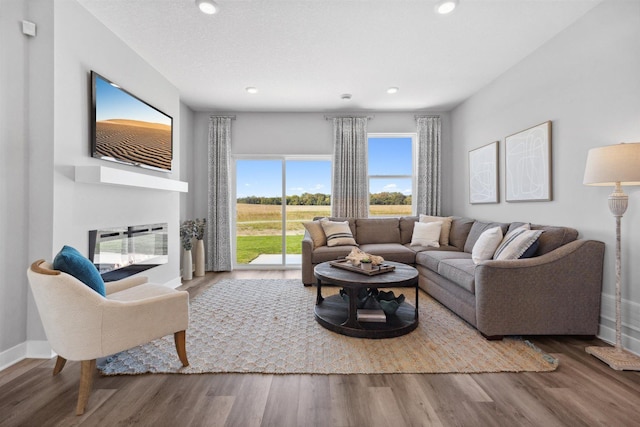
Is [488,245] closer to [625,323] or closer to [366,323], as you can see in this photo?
[625,323]

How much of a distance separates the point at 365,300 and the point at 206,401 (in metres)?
1.55

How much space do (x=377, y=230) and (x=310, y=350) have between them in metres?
2.75

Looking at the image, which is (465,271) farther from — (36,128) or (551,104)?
(36,128)

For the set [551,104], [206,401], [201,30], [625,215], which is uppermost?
[201,30]

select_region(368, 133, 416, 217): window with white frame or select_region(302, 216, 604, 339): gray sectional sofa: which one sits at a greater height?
select_region(368, 133, 416, 217): window with white frame

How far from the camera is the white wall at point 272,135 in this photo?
5.06 metres

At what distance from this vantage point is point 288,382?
5.94 feet

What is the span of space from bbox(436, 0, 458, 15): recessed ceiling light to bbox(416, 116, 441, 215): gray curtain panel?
2690mm

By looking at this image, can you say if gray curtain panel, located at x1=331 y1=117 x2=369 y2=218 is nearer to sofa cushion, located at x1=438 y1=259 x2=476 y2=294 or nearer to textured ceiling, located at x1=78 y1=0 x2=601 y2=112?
textured ceiling, located at x1=78 y1=0 x2=601 y2=112

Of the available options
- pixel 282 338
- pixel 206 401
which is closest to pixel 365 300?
pixel 282 338

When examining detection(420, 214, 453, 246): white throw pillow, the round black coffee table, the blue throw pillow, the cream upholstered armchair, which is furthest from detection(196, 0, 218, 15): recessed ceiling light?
detection(420, 214, 453, 246): white throw pillow

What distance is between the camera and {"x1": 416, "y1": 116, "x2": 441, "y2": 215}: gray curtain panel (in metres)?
4.99

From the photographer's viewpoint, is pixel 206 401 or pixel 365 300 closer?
pixel 206 401

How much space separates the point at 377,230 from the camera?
464cm
